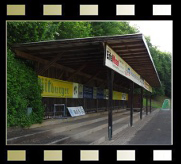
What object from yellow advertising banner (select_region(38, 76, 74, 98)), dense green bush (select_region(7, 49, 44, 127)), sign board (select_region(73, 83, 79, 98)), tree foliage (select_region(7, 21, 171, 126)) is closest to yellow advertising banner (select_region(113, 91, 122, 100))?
sign board (select_region(73, 83, 79, 98))

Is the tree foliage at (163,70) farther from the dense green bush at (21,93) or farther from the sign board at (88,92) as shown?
the dense green bush at (21,93)

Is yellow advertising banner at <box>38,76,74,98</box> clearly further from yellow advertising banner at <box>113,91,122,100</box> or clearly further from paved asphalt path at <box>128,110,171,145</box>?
yellow advertising banner at <box>113,91,122,100</box>

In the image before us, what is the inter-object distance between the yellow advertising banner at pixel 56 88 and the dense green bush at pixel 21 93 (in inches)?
34.2

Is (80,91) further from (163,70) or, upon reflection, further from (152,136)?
(163,70)

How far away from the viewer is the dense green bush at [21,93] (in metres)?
9.57

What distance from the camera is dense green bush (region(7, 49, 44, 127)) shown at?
9.57 metres

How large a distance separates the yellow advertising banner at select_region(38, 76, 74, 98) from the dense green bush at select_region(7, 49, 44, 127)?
868 mm

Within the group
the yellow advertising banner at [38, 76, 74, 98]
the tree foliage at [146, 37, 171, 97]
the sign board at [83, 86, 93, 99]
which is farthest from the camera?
the tree foliage at [146, 37, 171, 97]

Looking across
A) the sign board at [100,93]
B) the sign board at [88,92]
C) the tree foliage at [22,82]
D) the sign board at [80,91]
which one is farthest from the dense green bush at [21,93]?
the sign board at [100,93]

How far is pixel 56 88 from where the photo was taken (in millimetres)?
14320

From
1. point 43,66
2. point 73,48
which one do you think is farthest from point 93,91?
point 73,48

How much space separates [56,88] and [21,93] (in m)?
4.08
